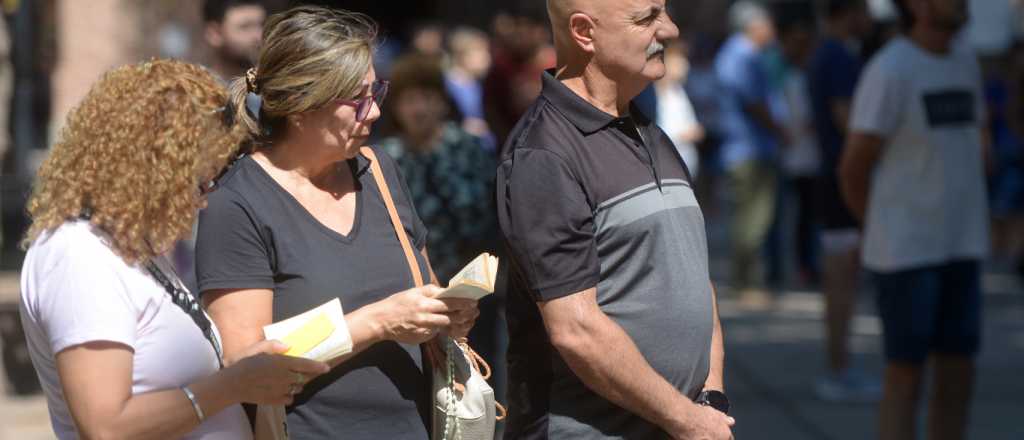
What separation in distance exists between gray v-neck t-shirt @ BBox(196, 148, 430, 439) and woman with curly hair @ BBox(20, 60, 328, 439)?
0.19m

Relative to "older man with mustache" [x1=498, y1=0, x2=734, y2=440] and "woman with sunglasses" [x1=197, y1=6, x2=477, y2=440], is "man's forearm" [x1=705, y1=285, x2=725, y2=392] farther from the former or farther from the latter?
"woman with sunglasses" [x1=197, y1=6, x2=477, y2=440]

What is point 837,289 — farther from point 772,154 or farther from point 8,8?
point 8,8

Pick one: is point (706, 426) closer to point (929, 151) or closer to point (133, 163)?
point (133, 163)

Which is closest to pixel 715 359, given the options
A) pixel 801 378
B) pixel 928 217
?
pixel 928 217

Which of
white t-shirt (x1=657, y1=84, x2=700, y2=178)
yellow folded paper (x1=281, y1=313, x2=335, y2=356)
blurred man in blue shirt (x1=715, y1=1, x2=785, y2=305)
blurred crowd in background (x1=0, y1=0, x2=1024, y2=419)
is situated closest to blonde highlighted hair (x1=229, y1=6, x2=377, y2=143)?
yellow folded paper (x1=281, y1=313, x2=335, y2=356)

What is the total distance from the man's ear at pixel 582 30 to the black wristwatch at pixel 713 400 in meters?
0.84

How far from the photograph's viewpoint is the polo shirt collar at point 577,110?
354 cm

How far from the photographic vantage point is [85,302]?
9.57ft

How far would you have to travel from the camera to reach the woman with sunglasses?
3.31 metres

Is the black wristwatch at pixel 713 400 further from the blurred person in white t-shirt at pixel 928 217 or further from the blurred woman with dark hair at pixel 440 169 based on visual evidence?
the blurred woman with dark hair at pixel 440 169

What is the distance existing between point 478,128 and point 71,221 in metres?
8.30

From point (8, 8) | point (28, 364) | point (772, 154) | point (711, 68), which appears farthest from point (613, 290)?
point (711, 68)

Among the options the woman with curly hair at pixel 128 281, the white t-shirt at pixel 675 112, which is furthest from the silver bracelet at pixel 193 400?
the white t-shirt at pixel 675 112

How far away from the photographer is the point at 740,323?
1109 centimetres
